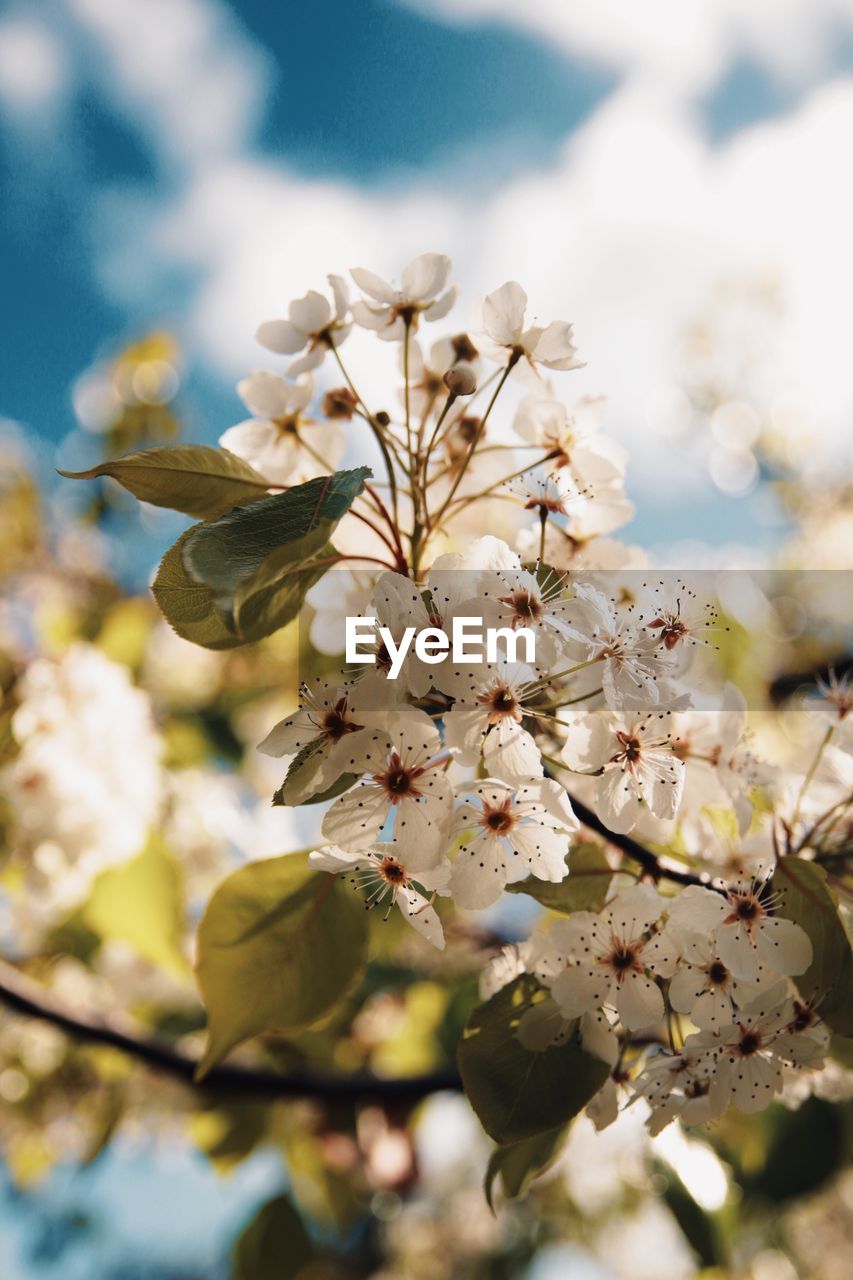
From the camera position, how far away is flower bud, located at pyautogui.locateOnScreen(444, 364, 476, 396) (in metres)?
0.70

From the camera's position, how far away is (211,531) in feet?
1.74

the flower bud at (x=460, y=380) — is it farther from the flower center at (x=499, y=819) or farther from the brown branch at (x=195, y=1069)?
the brown branch at (x=195, y=1069)

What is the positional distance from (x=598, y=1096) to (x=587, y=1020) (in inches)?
2.7

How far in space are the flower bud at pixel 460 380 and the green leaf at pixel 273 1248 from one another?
1400 mm

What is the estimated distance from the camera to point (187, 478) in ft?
2.12

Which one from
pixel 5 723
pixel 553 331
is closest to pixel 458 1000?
pixel 5 723

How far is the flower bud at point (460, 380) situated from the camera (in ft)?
2.31

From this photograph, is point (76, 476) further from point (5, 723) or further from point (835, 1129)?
point (835, 1129)

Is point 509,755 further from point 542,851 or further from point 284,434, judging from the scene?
point 284,434

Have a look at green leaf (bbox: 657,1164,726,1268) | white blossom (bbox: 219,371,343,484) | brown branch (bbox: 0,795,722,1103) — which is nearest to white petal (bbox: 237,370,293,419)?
white blossom (bbox: 219,371,343,484)

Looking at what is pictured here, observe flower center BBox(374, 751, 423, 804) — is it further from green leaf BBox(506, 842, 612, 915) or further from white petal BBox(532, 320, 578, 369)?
white petal BBox(532, 320, 578, 369)

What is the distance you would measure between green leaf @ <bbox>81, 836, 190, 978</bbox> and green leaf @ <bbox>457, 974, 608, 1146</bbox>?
Result: 0.97 m

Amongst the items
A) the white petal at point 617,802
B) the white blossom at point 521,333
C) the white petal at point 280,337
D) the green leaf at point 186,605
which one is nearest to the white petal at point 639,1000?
the white petal at point 617,802

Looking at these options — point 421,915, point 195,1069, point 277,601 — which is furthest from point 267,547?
A: point 195,1069
